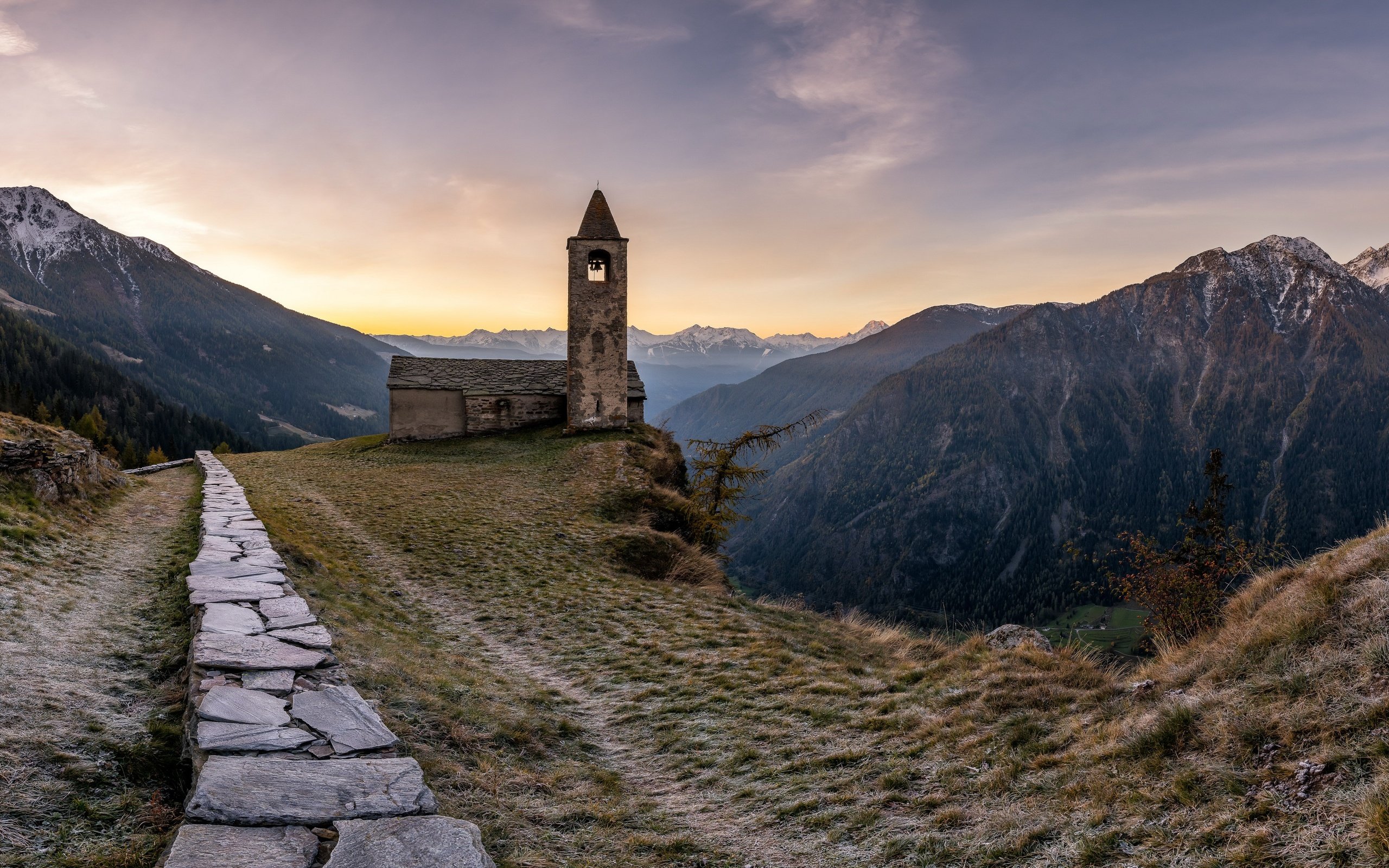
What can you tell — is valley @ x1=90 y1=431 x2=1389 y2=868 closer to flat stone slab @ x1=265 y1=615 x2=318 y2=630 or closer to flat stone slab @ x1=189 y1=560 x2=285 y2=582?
flat stone slab @ x1=265 y1=615 x2=318 y2=630

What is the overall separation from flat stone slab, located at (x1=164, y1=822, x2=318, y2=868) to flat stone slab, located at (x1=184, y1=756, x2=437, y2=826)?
10cm

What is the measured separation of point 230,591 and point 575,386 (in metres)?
33.0

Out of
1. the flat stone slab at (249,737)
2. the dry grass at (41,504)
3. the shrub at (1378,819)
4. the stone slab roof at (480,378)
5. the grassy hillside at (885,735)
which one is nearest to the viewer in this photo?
the shrub at (1378,819)

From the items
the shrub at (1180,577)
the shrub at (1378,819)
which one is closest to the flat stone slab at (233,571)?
the shrub at (1378,819)

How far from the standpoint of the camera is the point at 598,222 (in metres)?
41.8

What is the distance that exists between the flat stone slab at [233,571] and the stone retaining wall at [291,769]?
172 centimetres

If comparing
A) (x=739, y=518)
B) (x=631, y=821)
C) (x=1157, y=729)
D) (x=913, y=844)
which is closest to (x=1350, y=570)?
(x=1157, y=729)

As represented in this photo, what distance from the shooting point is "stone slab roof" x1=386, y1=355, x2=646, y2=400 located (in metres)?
43.2

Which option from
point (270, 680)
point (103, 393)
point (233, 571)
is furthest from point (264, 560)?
point (103, 393)

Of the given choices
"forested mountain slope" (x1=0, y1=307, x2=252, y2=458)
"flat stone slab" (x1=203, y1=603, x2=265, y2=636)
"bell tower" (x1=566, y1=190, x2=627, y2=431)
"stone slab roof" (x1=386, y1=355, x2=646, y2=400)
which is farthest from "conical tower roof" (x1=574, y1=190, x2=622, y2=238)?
"forested mountain slope" (x1=0, y1=307, x2=252, y2=458)

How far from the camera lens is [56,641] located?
6.74 metres

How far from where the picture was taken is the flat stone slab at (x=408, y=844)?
3.77 metres

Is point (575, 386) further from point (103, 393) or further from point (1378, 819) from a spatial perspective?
point (103, 393)

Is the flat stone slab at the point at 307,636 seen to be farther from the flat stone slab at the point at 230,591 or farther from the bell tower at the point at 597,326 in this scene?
the bell tower at the point at 597,326
